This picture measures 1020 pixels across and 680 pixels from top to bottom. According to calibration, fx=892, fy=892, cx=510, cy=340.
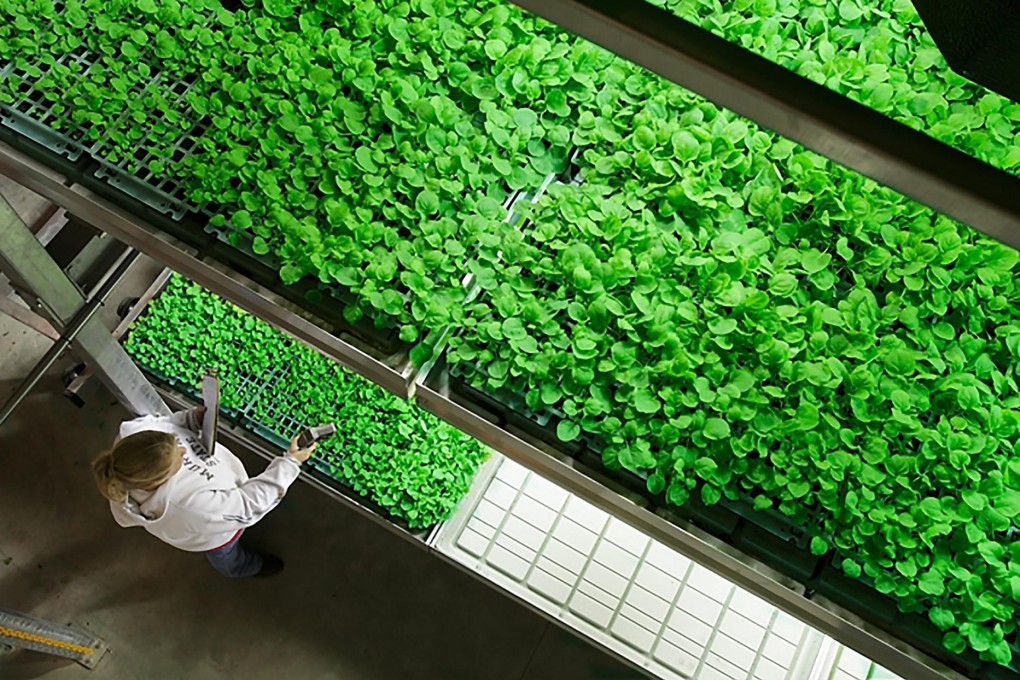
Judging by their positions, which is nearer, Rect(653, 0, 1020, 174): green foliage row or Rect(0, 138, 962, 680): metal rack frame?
Rect(0, 138, 962, 680): metal rack frame

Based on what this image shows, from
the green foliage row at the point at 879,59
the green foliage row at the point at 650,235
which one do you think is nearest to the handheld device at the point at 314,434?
the green foliage row at the point at 650,235

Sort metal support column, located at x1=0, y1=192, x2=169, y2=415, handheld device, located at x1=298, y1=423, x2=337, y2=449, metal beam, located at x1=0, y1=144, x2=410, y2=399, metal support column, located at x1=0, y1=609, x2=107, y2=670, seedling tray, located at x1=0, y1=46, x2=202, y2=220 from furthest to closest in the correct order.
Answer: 1. metal support column, located at x1=0, y1=609, x2=107, y2=670
2. handheld device, located at x1=298, y1=423, x2=337, y2=449
3. metal support column, located at x1=0, y1=192, x2=169, y2=415
4. seedling tray, located at x1=0, y1=46, x2=202, y2=220
5. metal beam, located at x1=0, y1=144, x2=410, y2=399

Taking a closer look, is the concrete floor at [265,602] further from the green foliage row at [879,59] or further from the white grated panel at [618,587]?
the green foliage row at [879,59]

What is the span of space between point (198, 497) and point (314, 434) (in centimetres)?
38

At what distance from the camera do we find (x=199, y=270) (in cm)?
185

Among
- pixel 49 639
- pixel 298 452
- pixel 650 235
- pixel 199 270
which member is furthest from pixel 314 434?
pixel 650 235

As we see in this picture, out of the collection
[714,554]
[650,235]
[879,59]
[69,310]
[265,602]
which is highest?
[879,59]

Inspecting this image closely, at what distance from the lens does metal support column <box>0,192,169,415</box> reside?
204cm

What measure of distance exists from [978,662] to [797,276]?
0.79 metres

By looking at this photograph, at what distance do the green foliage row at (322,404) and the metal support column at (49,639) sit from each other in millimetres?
927

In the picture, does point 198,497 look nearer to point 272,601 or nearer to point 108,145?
point 272,601

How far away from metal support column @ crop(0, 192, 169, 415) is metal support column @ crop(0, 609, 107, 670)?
80cm

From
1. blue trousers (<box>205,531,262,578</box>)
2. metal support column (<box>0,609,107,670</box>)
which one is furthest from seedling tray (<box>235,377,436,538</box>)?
metal support column (<box>0,609,107,670</box>)

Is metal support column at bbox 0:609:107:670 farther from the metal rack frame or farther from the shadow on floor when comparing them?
the metal rack frame
